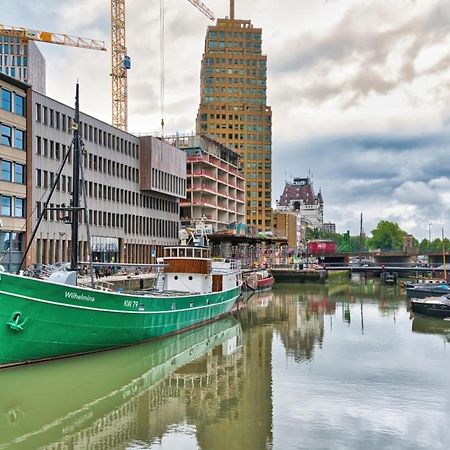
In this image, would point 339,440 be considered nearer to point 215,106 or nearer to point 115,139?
point 115,139

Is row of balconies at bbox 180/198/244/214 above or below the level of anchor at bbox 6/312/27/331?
above

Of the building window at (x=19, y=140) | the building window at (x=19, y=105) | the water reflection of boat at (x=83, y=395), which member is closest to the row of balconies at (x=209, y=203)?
the building window at (x=19, y=140)

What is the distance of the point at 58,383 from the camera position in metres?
28.3

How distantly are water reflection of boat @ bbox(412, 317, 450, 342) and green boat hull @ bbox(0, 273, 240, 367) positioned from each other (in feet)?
76.1

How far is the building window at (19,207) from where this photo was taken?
212 feet

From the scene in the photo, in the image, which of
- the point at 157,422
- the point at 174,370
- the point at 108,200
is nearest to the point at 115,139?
the point at 108,200

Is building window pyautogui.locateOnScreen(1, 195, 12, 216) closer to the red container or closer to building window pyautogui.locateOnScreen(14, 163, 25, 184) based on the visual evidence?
building window pyautogui.locateOnScreen(14, 163, 25, 184)

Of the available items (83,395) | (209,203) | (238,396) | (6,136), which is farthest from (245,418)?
(209,203)

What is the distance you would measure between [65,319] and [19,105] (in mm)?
40702

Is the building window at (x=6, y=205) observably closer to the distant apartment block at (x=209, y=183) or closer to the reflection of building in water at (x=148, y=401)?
the reflection of building in water at (x=148, y=401)

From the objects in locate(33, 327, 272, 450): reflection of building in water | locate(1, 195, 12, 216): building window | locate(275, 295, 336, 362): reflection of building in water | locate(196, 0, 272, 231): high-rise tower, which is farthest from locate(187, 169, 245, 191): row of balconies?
locate(33, 327, 272, 450): reflection of building in water

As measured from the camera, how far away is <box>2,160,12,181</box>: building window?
62.4 metres

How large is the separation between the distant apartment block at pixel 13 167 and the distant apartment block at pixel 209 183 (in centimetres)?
5384

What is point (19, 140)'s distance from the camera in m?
65.2
